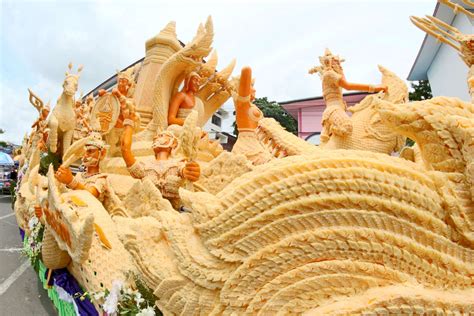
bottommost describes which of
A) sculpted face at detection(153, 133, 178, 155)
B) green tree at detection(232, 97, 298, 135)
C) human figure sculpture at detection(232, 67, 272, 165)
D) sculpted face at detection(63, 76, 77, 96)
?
sculpted face at detection(153, 133, 178, 155)

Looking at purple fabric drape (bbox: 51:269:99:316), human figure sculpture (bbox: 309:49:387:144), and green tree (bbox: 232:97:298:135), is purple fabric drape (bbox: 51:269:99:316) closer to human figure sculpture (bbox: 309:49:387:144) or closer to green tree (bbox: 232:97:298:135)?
human figure sculpture (bbox: 309:49:387:144)

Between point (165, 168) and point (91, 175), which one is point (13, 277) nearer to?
point (91, 175)

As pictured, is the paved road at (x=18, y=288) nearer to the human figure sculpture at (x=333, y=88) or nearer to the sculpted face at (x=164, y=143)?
the sculpted face at (x=164, y=143)

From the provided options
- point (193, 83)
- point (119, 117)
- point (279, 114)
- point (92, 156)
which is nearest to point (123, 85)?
point (119, 117)

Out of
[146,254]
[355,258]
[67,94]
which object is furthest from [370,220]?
[67,94]

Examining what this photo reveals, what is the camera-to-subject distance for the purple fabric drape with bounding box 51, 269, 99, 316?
2.17 m

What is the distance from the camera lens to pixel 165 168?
3.15 meters

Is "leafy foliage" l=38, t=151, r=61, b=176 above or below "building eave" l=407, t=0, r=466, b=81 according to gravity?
below

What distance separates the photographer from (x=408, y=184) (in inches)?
44.8

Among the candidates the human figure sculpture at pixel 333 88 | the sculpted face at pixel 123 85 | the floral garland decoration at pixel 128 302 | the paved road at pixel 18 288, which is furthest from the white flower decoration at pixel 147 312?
the sculpted face at pixel 123 85

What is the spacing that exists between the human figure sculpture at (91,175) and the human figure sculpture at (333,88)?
9.12 feet

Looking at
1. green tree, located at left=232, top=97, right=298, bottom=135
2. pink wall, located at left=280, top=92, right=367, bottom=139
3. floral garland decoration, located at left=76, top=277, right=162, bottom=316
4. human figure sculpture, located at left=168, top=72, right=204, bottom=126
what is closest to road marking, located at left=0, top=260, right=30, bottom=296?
floral garland decoration, located at left=76, top=277, right=162, bottom=316

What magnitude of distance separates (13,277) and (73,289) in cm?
193

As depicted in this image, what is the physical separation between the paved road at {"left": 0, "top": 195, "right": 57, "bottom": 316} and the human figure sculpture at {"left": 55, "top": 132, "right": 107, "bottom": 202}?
117 cm
